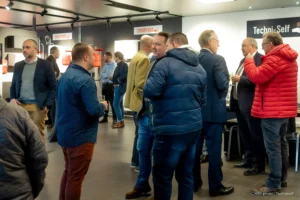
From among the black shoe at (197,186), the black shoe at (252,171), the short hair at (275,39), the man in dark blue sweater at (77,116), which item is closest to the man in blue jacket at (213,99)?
the black shoe at (197,186)

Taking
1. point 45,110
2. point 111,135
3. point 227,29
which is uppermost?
point 227,29

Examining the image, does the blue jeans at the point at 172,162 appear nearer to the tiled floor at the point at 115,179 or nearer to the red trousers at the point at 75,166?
the red trousers at the point at 75,166

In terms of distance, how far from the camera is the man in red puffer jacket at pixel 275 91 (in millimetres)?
3346

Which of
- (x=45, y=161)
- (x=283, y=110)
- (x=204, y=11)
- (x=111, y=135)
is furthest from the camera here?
(x=204, y=11)

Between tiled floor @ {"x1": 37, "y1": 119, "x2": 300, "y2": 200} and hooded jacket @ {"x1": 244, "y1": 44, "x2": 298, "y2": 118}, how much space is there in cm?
85

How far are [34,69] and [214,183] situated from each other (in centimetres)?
243

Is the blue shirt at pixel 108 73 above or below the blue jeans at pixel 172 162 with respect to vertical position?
above

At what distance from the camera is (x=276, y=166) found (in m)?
3.44

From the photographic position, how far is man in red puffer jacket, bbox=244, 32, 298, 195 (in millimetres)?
3346

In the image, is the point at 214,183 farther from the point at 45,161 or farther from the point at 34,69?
the point at 34,69

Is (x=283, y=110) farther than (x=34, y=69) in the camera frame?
No

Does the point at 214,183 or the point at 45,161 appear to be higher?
the point at 45,161

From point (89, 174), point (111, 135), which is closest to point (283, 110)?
point (89, 174)

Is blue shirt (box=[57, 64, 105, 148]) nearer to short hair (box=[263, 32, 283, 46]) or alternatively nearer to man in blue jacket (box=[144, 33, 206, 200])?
man in blue jacket (box=[144, 33, 206, 200])
